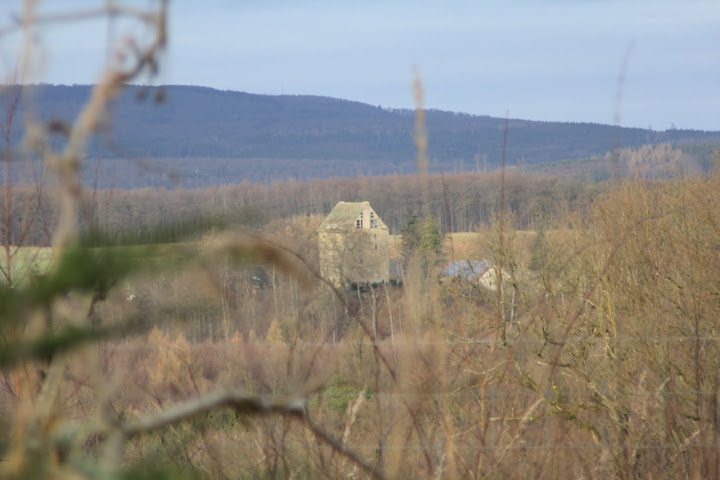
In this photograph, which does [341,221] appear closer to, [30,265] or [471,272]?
[30,265]

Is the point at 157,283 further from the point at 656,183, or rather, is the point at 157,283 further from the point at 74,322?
the point at 656,183

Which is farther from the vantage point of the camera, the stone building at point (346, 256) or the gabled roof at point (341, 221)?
the gabled roof at point (341, 221)

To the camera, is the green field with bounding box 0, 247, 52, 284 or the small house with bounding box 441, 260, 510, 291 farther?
the small house with bounding box 441, 260, 510, 291

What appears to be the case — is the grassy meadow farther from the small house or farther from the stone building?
the small house

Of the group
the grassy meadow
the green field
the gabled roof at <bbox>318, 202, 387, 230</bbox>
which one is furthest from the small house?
the green field

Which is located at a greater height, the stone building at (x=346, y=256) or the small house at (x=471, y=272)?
the stone building at (x=346, y=256)

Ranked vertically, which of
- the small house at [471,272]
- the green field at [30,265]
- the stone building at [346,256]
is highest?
the green field at [30,265]

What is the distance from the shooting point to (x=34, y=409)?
47 centimetres

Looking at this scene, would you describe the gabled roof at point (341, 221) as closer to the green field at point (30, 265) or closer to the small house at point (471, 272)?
the small house at point (471, 272)

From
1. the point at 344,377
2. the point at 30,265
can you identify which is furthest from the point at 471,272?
the point at 30,265

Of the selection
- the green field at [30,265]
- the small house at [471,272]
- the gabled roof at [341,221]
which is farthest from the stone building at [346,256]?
the green field at [30,265]

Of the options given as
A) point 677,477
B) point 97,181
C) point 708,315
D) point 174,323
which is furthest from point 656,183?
point 174,323

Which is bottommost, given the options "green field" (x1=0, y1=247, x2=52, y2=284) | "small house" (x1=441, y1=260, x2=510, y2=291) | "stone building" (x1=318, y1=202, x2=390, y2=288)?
"small house" (x1=441, y1=260, x2=510, y2=291)

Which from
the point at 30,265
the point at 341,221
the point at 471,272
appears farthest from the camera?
the point at 471,272
